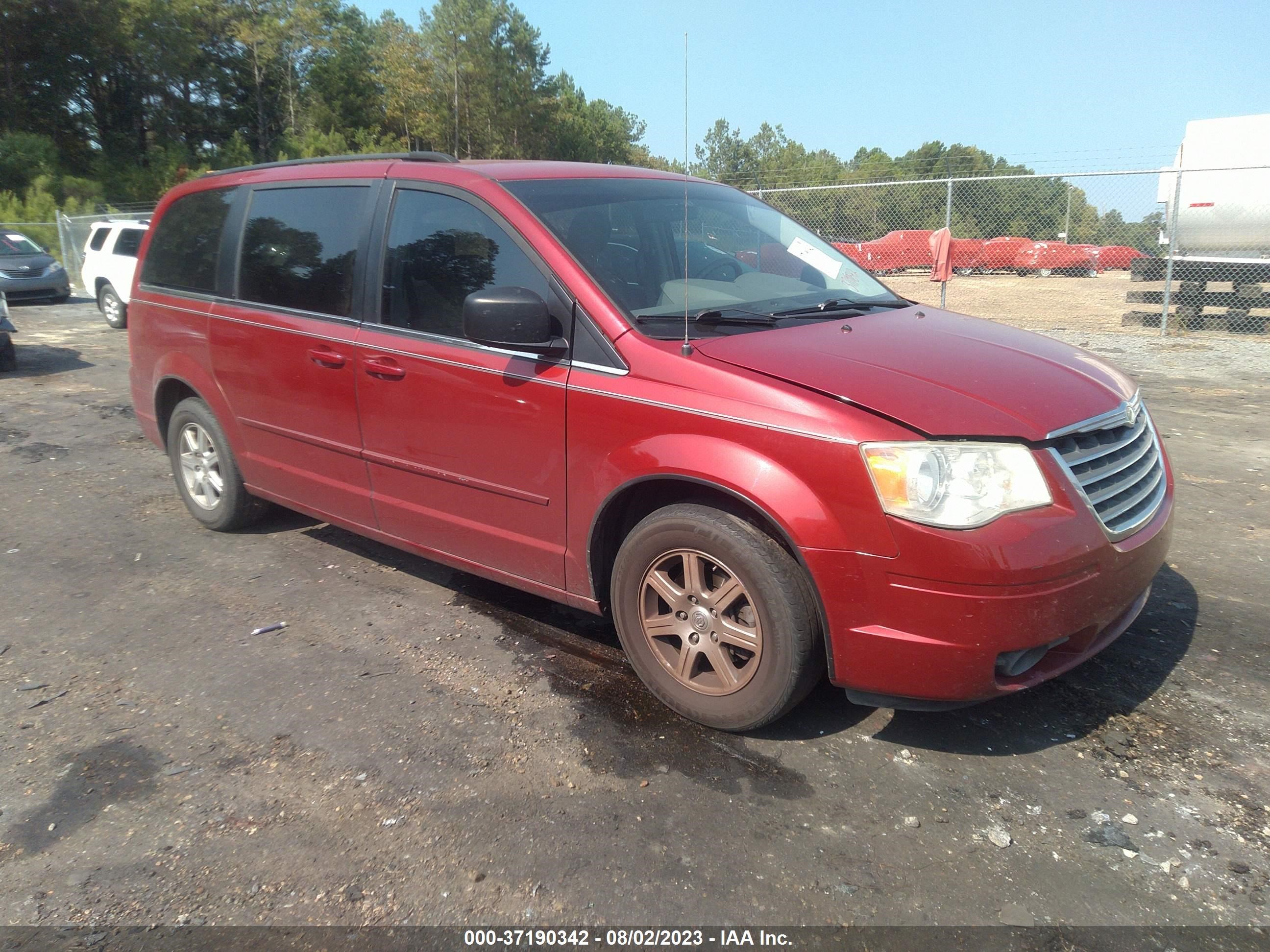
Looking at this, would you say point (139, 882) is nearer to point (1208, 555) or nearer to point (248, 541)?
point (248, 541)

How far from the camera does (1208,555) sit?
4695mm

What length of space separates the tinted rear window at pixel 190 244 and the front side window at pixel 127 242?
1173 cm

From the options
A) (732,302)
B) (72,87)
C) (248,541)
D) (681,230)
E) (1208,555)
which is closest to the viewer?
(732,302)

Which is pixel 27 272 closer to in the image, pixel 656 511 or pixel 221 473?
pixel 221 473

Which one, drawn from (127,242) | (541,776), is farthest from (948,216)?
(127,242)

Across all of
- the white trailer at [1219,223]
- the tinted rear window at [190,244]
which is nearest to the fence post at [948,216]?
the white trailer at [1219,223]

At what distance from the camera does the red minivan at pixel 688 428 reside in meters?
2.67

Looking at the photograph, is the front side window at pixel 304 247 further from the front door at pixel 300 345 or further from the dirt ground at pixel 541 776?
the dirt ground at pixel 541 776

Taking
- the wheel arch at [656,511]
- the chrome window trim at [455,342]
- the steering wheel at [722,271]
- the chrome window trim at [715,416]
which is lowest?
the wheel arch at [656,511]

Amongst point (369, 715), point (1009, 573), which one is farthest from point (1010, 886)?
point (369, 715)

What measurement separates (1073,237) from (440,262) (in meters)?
21.6

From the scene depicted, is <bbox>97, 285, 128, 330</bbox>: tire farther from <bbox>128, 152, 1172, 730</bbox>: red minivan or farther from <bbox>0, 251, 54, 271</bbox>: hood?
<bbox>128, 152, 1172, 730</bbox>: red minivan

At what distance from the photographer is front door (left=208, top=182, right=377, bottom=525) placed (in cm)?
408

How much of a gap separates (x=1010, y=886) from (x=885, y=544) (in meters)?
0.96
